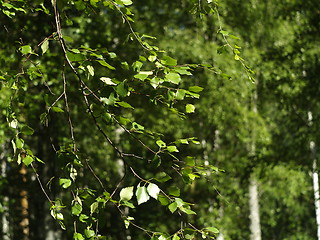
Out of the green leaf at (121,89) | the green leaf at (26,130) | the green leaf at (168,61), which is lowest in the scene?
the green leaf at (26,130)

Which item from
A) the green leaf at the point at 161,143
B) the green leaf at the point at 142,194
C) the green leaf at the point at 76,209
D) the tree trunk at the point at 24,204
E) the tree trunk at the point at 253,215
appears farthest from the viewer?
the tree trunk at the point at 253,215

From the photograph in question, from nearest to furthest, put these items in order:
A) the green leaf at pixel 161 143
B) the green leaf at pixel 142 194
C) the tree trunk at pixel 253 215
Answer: the green leaf at pixel 142 194, the green leaf at pixel 161 143, the tree trunk at pixel 253 215

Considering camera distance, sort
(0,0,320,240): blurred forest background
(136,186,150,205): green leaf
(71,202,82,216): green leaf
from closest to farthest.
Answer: (136,186,150,205): green leaf
(71,202,82,216): green leaf
(0,0,320,240): blurred forest background

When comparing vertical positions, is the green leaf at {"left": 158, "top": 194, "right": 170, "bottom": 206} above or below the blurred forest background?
above

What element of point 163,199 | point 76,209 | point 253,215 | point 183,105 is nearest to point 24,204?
point 183,105

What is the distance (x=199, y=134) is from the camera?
42.2 ft

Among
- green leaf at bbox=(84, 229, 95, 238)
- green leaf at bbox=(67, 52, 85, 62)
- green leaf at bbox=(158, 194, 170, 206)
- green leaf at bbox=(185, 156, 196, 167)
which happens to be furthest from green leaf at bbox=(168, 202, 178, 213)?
green leaf at bbox=(67, 52, 85, 62)

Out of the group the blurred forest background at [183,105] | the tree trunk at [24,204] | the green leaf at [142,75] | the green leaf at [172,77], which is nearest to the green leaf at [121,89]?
the green leaf at [142,75]

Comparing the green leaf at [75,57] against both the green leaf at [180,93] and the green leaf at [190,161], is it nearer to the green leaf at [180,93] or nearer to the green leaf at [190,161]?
the green leaf at [180,93]

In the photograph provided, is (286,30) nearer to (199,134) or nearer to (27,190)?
(199,134)

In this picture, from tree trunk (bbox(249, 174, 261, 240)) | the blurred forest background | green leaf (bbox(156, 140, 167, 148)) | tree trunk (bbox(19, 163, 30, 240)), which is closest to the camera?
green leaf (bbox(156, 140, 167, 148))

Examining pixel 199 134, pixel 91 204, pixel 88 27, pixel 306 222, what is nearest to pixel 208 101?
pixel 199 134

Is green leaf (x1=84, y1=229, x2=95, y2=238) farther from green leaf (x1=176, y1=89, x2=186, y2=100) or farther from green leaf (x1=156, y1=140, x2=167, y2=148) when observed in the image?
green leaf (x1=176, y1=89, x2=186, y2=100)

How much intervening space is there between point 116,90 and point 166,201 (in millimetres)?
489
